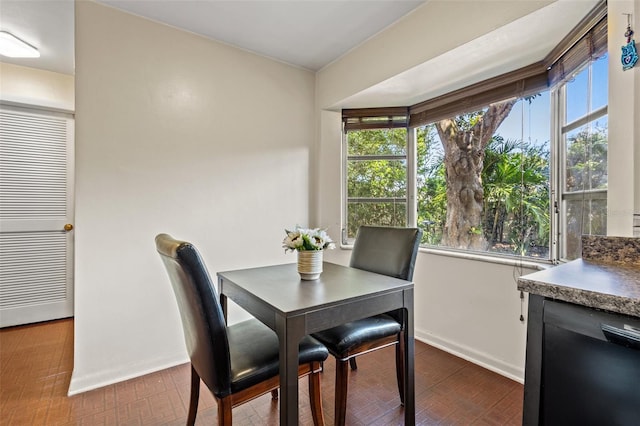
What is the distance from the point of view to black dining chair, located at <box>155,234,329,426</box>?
1118 mm

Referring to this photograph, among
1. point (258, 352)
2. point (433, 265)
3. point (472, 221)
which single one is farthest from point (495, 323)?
point (258, 352)

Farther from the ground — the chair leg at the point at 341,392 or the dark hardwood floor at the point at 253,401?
the chair leg at the point at 341,392

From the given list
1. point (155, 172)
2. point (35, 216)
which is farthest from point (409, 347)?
point (35, 216)

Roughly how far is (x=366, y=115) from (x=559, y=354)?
2.52m

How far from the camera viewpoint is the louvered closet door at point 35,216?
284 centimetres

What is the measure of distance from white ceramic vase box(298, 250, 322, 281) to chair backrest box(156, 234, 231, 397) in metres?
0.55

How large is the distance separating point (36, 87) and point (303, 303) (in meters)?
3.52

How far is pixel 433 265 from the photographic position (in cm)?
254

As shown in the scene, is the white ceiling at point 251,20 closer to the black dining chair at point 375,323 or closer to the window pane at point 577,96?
the window pane at point 577,96

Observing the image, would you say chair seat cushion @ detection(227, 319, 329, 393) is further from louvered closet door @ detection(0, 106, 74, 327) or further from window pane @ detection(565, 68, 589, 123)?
louvered closet door @ detection(0, 106, 74, 327)

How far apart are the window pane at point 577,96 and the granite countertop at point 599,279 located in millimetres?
880

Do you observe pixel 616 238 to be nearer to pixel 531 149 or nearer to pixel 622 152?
pixel 622 152

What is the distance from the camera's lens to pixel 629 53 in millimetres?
1192

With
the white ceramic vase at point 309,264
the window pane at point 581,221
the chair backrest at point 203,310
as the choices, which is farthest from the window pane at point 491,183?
the chair backrest at point 203,310
